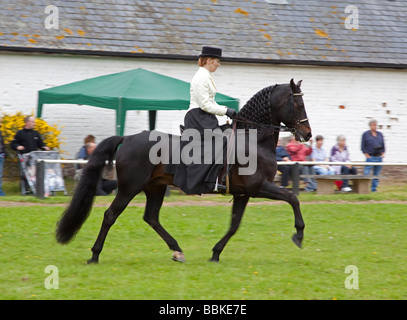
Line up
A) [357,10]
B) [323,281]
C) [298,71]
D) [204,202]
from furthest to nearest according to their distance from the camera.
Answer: [357,10] → [298,71] → [204,202] → [323,281]

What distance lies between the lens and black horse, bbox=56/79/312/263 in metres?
8.34

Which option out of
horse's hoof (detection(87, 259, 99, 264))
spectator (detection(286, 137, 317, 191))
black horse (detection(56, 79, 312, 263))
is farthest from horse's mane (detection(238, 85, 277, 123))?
spectator (detection(286, 137, 317, 191))

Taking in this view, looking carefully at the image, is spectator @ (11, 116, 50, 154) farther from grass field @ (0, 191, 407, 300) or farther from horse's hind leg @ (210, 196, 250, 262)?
horse's hind leg @ (210, 196, 250, 262)

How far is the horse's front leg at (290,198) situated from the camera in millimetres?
8125

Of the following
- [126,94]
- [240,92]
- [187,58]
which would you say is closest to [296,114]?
[126,94]

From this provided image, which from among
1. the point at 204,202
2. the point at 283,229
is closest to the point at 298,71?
the point at 204,202

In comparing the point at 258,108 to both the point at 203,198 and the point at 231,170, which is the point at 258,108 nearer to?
the point at 231,170

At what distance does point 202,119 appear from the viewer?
27.6 feet

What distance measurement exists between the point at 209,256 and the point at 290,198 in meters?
1.64

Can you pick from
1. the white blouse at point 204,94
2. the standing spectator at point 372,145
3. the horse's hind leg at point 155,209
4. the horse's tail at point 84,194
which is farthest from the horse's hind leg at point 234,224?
the standing spectator at point 372,145

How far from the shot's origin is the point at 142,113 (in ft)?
63.5

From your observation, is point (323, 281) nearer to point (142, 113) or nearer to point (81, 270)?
point (81, 270)

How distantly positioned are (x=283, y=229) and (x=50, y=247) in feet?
13.3

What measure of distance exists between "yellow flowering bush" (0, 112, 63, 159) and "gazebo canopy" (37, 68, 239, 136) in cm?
50
